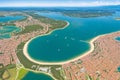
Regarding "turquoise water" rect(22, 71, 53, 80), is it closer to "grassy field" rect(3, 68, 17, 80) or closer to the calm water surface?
the calm water surface

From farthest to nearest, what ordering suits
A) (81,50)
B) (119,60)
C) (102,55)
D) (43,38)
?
(43,38) → (81,50) → (102,55) → (119,60)

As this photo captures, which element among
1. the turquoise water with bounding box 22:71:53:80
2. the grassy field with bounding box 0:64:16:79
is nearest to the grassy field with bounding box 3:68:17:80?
the grassy field with bounding box 0:64:16:79

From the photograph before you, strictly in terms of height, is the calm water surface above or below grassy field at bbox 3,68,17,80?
below

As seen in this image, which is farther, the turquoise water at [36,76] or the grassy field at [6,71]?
the grassy field at [6,71]

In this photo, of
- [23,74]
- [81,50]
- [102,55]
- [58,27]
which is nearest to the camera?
[23,74]

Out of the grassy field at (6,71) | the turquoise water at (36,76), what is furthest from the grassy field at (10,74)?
the turquoise water at (36,76)

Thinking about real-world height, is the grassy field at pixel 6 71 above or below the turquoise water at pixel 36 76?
above

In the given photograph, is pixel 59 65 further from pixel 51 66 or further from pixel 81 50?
pixel 81 50

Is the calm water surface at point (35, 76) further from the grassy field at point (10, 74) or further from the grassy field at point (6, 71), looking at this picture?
the grassy field at point (6, 71)

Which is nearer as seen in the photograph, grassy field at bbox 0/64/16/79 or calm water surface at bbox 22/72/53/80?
calm water surface at bbox 22/72/53/80

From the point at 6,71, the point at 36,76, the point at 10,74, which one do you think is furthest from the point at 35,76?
the point at 6,71

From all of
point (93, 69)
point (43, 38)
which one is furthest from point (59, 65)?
point (43, 38)
